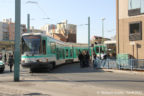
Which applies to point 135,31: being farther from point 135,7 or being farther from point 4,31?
point 4,31

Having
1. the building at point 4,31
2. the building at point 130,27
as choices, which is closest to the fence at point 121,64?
the building at point 130,27

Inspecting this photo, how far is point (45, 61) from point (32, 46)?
1615 mm

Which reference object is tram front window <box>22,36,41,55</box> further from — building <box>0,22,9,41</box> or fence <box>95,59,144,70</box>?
building <box>0,22,9,41</box>

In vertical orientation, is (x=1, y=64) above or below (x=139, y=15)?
below

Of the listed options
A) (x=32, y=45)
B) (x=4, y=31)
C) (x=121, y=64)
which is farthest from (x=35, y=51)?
(x=4, y=31)

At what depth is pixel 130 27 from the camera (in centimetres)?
2098

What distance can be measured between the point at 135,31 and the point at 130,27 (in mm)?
705

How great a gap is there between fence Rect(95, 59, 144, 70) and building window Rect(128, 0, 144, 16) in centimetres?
576

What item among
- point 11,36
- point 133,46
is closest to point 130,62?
point 133,46

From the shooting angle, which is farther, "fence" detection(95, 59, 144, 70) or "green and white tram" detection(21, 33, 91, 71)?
"fence" detection(95, 59, 144, 70)

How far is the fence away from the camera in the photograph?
1641 centimetres

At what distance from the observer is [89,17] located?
25938 millimetres

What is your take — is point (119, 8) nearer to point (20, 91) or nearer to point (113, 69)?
point (113, 69)

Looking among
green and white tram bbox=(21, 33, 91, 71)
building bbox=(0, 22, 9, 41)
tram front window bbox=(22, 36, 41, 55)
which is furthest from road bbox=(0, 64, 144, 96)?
building bbox=(0, 22, 9, 41)
